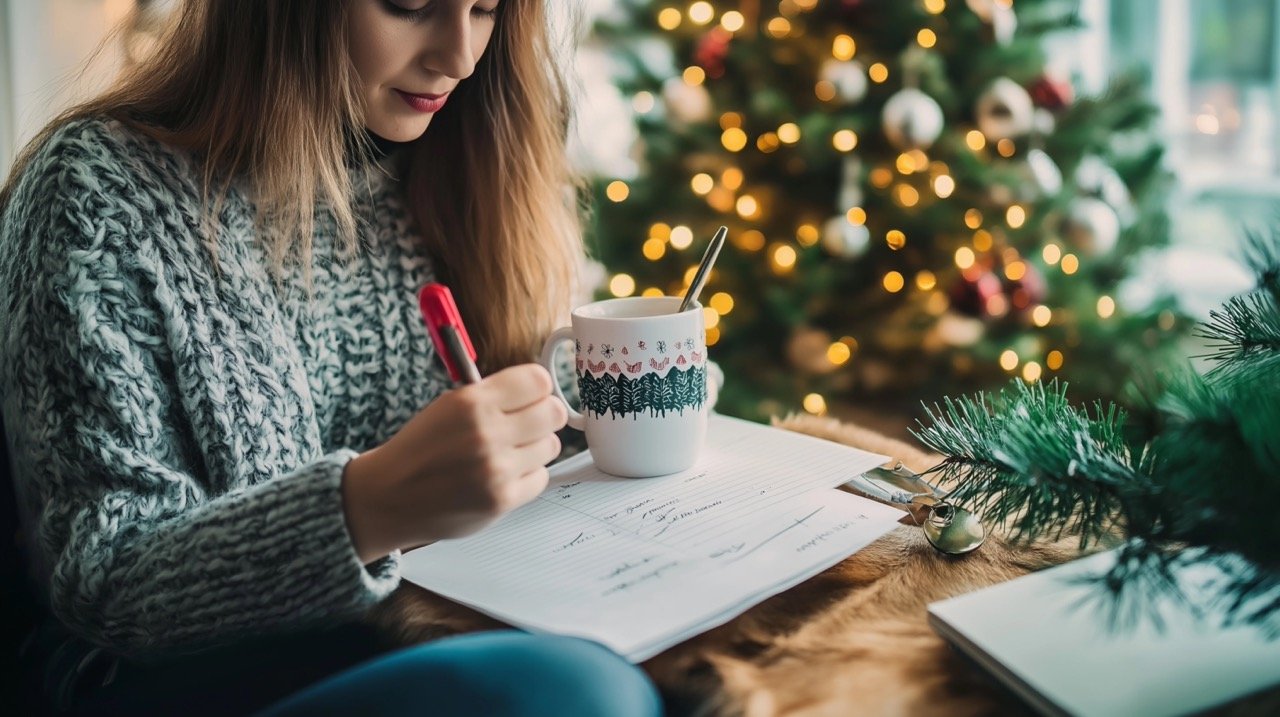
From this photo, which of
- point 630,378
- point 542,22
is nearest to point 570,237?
point 542,22

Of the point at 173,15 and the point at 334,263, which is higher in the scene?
the point at 173,15

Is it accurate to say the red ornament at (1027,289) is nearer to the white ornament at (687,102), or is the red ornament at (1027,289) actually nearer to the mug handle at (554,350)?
the white ornament at (687,102)

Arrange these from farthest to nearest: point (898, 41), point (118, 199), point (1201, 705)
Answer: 1. point (898, 41)
2. point (118, 199)
3. point (1201, 705)

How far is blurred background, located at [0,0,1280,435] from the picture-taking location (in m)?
1.85

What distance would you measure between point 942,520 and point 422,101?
553mm

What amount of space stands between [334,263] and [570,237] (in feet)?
0.93

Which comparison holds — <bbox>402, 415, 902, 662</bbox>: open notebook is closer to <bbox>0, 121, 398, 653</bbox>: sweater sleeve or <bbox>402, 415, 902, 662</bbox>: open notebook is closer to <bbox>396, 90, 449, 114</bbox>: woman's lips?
<bbox>0, 121, 398, 653</bbox>: sweater sleeve

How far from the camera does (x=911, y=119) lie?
1.71 meters

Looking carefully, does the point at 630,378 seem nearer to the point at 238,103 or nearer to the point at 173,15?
the point at 238,103

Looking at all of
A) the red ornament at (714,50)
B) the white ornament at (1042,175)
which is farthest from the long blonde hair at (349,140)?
the white ornament at (1042,175)

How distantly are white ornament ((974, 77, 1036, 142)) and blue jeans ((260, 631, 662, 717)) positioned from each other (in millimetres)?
1581

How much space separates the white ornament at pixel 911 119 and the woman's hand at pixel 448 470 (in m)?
1.34

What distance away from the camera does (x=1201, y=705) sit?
0.43 meters

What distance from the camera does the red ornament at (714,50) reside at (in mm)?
1918
